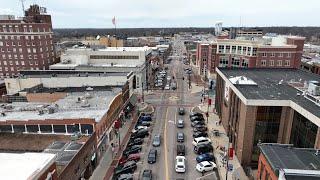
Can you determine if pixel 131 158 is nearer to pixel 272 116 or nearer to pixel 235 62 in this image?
pixel 272 116

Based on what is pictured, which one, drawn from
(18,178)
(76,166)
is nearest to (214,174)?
(76,166)

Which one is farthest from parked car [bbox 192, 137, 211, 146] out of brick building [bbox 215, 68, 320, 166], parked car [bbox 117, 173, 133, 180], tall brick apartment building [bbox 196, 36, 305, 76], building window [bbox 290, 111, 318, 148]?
tall brick apartment building [bbox 196, 36, 305, 76]

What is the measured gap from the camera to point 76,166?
3497cm

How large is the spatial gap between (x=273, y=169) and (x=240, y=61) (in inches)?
2871

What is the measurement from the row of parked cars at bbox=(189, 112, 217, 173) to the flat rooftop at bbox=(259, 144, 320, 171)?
12505mm

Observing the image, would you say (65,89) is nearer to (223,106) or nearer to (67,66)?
(67,66)

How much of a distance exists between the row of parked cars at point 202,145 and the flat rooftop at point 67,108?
17.4 m

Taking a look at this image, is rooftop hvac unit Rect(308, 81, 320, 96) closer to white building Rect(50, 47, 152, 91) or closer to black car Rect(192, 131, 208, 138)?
black car Rect(192, 131, 208, 138)

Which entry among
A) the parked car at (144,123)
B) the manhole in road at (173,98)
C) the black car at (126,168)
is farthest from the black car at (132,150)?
the manhole in road at (173,98)

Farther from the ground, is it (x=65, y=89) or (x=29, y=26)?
(x=29, y=26)

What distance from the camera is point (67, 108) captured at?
47812mm

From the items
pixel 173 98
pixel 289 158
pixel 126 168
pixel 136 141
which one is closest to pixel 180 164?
pixel 126 168

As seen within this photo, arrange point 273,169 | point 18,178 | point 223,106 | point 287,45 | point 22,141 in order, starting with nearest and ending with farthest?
1. point 18,178
2. point 273,169
3. point 22,141
4. point 223,106
5. point 287,45

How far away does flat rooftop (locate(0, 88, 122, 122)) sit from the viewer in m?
44.7
